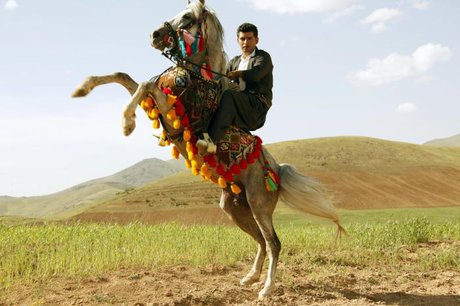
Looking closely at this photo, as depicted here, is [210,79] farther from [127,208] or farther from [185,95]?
[127,208]

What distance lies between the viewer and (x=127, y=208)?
3309cm

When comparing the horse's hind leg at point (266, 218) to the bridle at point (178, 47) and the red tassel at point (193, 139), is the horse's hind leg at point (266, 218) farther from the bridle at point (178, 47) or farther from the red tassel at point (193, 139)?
the bridle at point (178, 47)

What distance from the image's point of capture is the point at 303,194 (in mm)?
5961

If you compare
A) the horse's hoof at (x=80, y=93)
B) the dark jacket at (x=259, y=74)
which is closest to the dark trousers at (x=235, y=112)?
the dark jacket at (x=259, y=74)

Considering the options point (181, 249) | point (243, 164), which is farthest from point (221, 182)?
point (181, 249)

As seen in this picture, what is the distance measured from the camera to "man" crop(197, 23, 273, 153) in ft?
17.1

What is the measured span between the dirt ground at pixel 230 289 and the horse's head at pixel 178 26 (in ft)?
9.15

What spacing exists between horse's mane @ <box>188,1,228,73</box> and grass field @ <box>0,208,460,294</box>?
3.43 meters

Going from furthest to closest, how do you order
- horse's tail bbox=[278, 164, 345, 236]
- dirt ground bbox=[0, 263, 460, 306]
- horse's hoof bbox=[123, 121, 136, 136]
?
horse's tail bbox=[278, 164, 345, 236]
dirt ground bbox=[0, 263, 460, 306]
horse's hoof bbox=[123, 121, 136, 136]

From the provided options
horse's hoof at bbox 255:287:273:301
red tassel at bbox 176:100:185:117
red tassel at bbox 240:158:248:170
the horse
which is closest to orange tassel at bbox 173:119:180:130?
the horse

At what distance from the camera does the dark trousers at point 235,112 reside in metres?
5.21

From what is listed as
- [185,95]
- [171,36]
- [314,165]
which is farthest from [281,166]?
[314,165]

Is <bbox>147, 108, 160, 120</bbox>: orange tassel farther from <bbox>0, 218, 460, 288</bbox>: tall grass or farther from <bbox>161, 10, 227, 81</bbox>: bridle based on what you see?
<bbox>0, 218, 460, 288</bbox>: tall grass

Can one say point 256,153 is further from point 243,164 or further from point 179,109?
point 179,109
